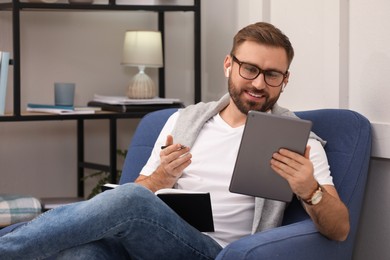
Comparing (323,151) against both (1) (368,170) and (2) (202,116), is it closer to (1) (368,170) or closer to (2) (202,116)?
(1) (368,170)

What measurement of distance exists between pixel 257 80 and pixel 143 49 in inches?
51.6

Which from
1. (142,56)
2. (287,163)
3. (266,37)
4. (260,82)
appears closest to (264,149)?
(287,163)

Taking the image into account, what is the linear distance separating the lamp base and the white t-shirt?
93 centimetres

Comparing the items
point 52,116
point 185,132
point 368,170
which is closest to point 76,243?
point 185,132

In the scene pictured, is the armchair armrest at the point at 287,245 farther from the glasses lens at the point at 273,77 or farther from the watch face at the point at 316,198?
the glasses lens at the point at 273,77

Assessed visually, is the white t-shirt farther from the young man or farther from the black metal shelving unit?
the black metal shelving unit

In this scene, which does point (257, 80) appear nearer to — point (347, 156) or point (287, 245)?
point (347, 156)

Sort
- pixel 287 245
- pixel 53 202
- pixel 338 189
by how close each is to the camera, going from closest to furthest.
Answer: pixel 287 245 < pixel 338 189 < pixel 53 202

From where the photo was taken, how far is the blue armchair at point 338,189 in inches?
82.3

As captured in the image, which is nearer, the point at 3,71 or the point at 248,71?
the point at 248,71

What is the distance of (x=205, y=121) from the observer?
2.72 meters

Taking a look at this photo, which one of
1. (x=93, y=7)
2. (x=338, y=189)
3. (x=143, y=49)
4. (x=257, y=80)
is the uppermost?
(x=93, y=7)

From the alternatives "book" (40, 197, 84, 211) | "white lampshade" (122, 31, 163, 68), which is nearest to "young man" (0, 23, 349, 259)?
"book" (40, 197, 84, 211)

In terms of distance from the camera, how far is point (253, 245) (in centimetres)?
206
